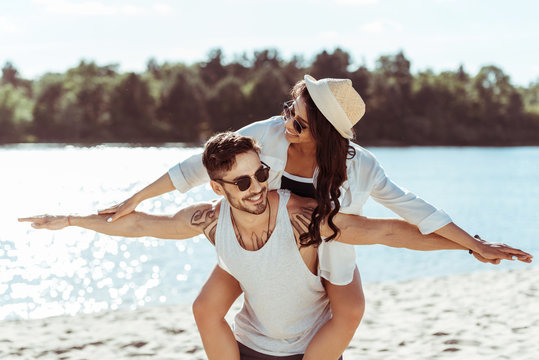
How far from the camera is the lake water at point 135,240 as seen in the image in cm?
1180

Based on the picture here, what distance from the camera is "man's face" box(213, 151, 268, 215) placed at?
2.80m

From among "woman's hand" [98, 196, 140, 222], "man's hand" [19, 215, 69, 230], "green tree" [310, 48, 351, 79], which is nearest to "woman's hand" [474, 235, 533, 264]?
"woman's hand" [98, 196, 140, 222]

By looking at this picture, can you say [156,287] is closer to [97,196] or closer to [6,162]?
[97,196]

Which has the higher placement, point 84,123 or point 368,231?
point 368,231

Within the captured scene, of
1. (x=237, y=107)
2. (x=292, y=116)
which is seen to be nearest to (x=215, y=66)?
(x=237, y=107)

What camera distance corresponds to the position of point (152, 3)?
89.1 m

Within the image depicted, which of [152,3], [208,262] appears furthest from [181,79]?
[208,262]

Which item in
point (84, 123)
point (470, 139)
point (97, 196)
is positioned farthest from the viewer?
point (470, 139)

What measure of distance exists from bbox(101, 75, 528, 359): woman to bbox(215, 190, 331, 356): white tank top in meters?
0.10

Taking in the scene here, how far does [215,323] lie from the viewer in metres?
3.04

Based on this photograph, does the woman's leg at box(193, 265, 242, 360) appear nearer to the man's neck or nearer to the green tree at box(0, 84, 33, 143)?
the man's neck

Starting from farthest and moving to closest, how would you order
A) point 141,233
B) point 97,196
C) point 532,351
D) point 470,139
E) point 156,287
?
point 470,139, point 97,196, point 156,287, point 532,351, point 141,233

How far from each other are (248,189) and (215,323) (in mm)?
710

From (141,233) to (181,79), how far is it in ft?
207
